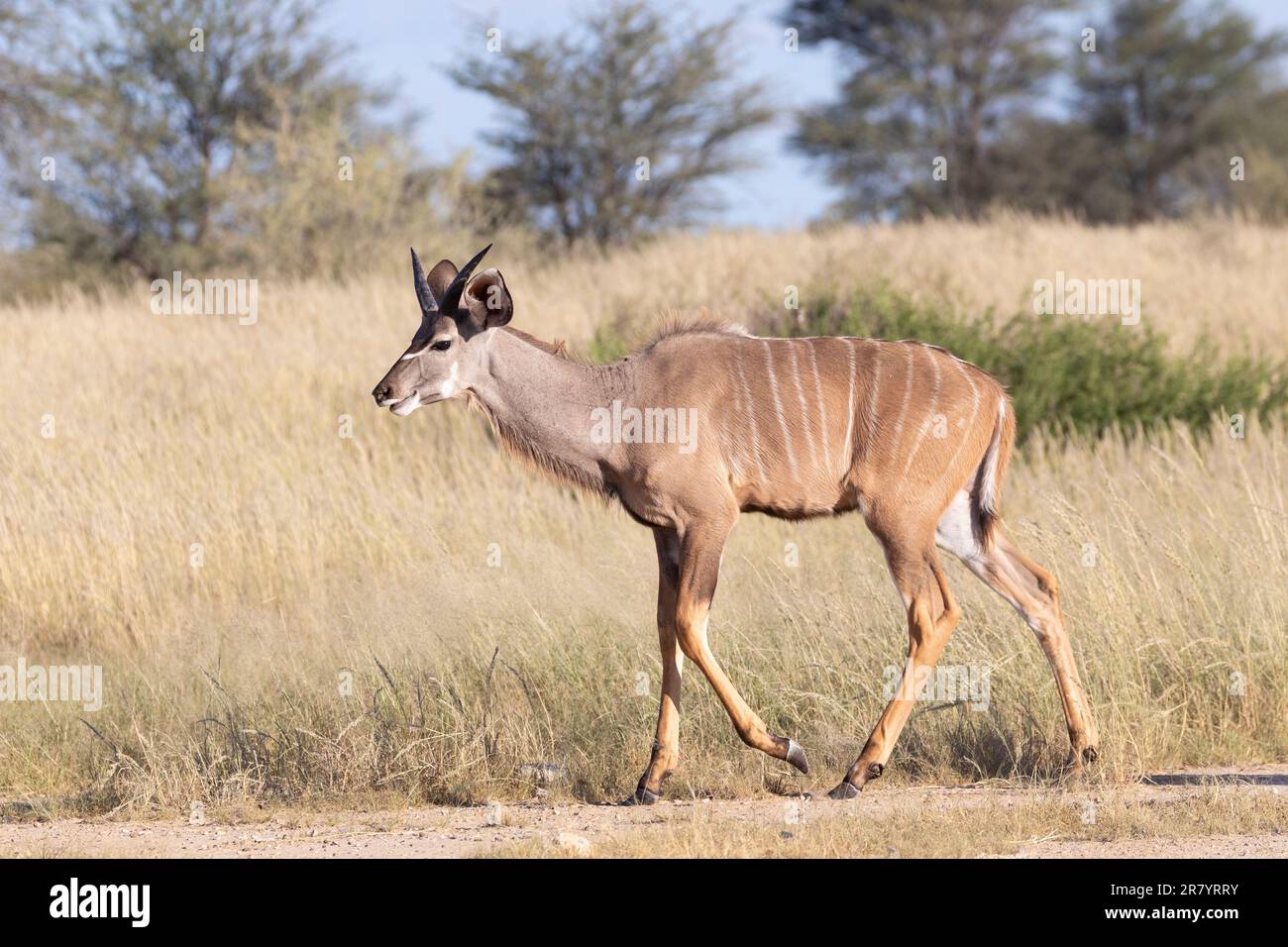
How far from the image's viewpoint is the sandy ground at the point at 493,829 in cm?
575

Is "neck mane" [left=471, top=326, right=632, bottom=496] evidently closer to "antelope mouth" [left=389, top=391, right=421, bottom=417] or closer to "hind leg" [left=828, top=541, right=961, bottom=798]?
"antelope mouth" [left=389, top=391, right=421, bottom=417]

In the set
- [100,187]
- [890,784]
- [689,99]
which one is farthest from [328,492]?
[689,99]

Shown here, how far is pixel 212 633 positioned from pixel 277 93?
1710cm

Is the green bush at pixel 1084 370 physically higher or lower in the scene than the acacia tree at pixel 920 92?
lower

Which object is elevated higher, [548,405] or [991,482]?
[548,405]

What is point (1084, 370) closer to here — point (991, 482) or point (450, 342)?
point (991, 482)

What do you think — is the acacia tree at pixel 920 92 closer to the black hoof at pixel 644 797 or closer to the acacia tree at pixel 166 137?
the acacia tree at pixel 166 137

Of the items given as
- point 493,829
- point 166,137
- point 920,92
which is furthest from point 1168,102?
point 493,829

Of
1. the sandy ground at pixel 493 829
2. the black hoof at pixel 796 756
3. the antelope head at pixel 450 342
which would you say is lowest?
the sandy ground at pixel 493 829

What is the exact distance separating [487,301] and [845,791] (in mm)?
2445

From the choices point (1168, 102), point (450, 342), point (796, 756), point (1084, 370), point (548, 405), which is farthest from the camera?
point (1168, 102)

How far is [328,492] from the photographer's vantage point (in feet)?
36.7

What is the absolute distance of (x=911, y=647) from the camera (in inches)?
263

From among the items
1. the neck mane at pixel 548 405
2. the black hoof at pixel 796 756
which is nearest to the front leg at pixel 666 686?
the neck mane at pixel 548 405
